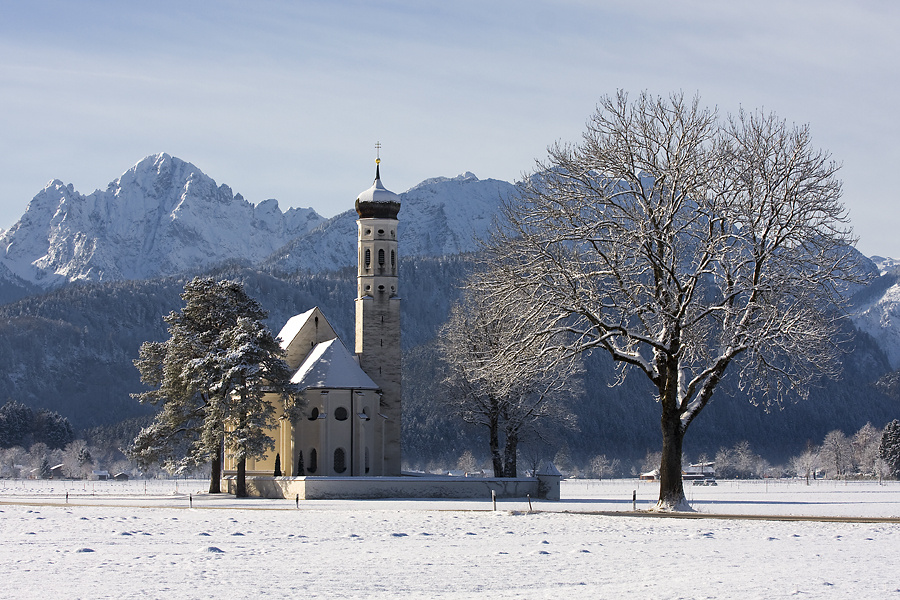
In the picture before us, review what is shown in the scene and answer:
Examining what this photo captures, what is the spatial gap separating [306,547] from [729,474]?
17923 cm

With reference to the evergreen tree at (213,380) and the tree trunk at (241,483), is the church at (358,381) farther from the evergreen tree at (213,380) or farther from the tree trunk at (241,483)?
the tree trunk at (241,483)

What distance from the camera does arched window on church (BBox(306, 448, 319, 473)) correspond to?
66.1 m

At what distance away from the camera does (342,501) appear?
5497 cm

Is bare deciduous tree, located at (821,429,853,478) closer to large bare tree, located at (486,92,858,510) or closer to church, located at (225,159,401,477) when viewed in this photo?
church, located at (225,159,401,477)

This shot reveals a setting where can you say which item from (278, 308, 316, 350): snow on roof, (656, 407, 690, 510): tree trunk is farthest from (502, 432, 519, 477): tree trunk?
(656, 407, 690, 510): tree trunk

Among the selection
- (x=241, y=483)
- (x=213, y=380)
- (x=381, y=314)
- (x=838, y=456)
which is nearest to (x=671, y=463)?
(x=241, y=483)

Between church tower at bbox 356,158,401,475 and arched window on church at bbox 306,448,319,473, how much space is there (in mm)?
4904

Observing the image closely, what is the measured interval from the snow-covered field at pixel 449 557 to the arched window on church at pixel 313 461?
2992 cm

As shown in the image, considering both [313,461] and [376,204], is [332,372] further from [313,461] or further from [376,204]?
[376,204]

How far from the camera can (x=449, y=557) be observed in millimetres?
24422

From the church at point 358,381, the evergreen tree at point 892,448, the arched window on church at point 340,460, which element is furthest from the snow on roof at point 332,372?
the evergreen tree at point 892,448

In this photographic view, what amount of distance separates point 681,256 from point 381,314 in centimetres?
3964

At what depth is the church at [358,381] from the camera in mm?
66375

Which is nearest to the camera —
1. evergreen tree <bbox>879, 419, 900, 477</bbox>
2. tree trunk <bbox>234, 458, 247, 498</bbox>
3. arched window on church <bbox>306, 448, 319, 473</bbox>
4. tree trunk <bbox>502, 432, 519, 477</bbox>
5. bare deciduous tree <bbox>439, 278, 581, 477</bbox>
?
bare deciduous tree <bbox>439, 278, 581, 477</bbox>
